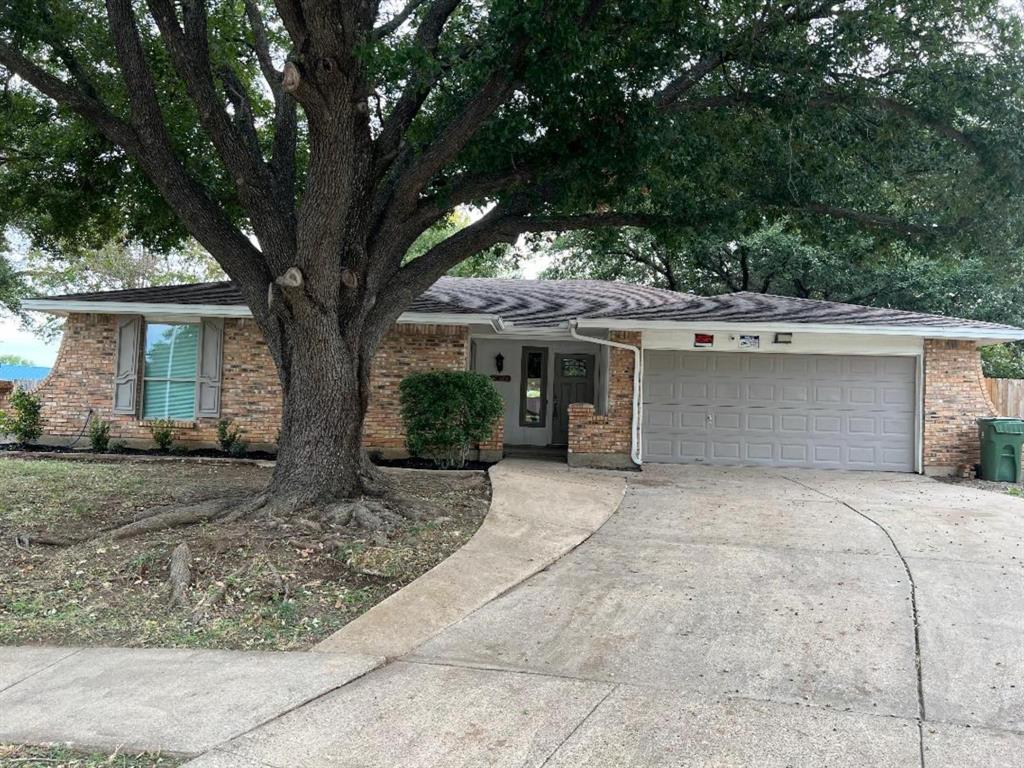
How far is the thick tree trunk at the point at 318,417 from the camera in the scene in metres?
7.55

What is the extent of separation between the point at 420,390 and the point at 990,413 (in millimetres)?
9887

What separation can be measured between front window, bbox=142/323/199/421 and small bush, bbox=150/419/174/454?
7.6 inches

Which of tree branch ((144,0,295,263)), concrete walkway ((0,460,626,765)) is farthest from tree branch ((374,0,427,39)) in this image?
concrete walkway ((0,460,626,765))

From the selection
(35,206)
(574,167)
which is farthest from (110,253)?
(574,167)

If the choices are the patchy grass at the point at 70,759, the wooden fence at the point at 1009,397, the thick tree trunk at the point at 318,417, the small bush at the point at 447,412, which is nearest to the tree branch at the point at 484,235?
Answer: the thick tree trunk at the point at 318,417

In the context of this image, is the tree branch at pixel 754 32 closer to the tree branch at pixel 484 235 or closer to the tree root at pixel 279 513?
the tree branch at pixel 484 235

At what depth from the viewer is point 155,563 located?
605cm

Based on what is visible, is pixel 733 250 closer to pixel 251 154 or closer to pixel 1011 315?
pixel 1011 315

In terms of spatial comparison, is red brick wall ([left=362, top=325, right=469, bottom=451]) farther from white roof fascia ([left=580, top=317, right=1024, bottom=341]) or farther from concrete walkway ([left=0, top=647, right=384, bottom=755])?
concrete walkway ([left=0, top=647, right=384, bottom=755])

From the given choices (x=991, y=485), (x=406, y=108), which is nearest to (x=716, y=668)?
(x=406, y=108)

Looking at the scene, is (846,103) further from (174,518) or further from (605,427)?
(174,518)

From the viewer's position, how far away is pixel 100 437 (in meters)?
12.4

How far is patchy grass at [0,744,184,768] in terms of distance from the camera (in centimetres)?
321

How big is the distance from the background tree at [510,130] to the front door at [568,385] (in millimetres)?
6568
